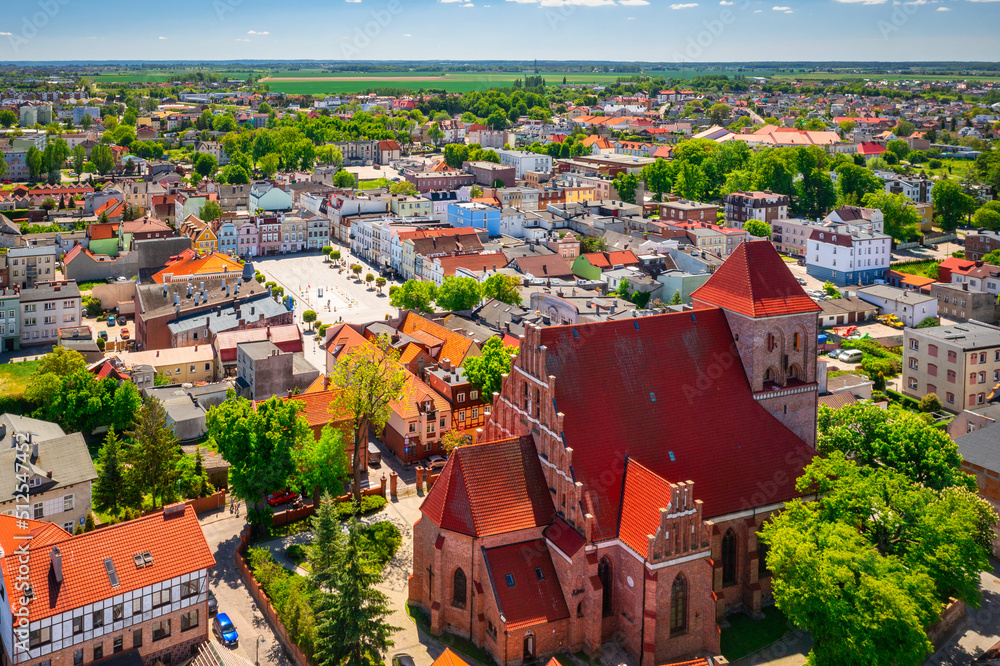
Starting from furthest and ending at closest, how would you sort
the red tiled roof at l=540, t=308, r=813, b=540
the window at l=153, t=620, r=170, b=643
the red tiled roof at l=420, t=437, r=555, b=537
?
the red tiled roof at l=540, t=308, r=813, b=540, the red tiled roof at l=420, t=437, r=555, b=537, the window at l=153, t=620, r=170, b=643

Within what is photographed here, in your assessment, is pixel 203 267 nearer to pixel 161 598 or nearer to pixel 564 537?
pixel 161 598

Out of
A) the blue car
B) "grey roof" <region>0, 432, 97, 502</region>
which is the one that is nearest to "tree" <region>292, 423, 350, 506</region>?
the blue car

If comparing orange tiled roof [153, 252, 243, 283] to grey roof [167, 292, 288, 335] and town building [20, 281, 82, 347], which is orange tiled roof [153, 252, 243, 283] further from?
grey roof [167, 292, 288, 335]

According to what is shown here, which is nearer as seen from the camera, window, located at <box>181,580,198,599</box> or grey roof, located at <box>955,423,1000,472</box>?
window, located at <box>181,580,198,599</box>

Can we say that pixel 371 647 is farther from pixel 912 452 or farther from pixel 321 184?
pixel 321 184

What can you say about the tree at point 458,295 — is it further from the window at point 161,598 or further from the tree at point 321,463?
the window at point 161,598

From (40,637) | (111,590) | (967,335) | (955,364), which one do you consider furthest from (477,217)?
(40,637)

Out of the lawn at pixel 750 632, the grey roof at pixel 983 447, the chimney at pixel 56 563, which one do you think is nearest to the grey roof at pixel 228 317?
the chimney at pixel 56 563

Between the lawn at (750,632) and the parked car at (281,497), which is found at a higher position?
the parked car at (281,497)
